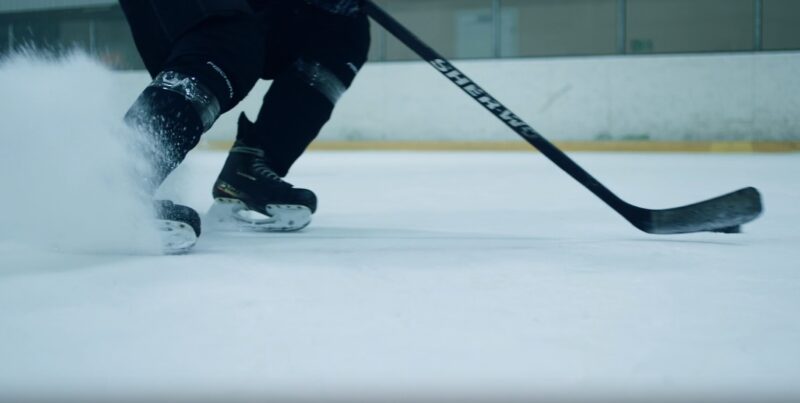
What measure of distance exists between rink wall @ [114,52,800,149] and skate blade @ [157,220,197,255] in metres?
4.57

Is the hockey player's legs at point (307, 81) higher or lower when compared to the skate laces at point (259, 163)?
higher

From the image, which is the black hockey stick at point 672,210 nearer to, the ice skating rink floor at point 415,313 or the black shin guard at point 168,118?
the ice skating rink floor at point 415,313

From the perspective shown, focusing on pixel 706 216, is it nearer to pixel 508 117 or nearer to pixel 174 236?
pixel 508 117

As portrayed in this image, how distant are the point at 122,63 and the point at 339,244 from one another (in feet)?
26.0

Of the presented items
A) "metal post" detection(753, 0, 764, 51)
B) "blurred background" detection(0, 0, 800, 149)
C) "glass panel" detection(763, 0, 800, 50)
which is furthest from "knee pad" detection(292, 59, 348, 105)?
"glass panel" detection(763, 0, 800, 50)

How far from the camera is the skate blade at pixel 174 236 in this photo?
4.41 ft

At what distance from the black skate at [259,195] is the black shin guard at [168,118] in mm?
356

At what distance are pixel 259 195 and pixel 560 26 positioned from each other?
17461mm

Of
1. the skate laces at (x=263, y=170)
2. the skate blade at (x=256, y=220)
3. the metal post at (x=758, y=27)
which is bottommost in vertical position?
the skate blade at (x=256, y=220)

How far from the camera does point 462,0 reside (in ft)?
60.0

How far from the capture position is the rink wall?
5312mm

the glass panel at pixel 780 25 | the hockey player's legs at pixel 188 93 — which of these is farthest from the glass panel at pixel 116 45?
the glass panel at pixel 780 25

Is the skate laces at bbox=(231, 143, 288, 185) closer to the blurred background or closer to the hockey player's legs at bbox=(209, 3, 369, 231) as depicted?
the hockey player's legs at bbox=(209, 3, 369, 231)

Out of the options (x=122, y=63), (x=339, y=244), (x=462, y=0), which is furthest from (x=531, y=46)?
(x=339, y=244)
